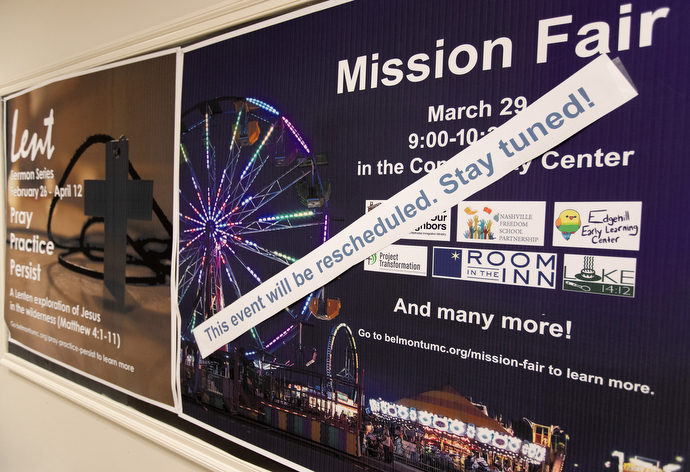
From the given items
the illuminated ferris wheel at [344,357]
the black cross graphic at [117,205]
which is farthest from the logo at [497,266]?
the black cross graphic at [117,205]

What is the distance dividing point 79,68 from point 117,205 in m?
0.63

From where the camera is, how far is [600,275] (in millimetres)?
725

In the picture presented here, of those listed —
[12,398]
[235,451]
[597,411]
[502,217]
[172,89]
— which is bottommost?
[12,398]

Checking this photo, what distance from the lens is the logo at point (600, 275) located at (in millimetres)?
705

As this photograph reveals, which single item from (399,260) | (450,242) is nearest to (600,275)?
(450,242)

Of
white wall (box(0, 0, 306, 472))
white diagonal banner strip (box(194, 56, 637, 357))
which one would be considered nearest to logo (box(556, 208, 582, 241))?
white diagonal banner strip (box(194, 56, 637, 357))

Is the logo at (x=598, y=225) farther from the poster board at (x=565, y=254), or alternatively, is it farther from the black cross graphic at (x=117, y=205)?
the black cross graphic at (x=117, y=205)

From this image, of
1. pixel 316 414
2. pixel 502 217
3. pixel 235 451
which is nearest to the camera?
pixel 502 217

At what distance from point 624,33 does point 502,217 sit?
377 millimetres

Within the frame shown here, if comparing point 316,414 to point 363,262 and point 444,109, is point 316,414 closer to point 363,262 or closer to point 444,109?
point 363,262

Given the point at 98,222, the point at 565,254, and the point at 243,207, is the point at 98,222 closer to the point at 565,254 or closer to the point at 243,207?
the point at 243,207

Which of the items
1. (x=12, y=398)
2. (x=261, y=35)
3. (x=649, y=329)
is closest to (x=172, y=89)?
(x=261, y=35)

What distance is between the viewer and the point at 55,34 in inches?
69.7

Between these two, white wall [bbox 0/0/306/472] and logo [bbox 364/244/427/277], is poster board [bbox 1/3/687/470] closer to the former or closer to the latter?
logo [bbox 364/244/427/277]
